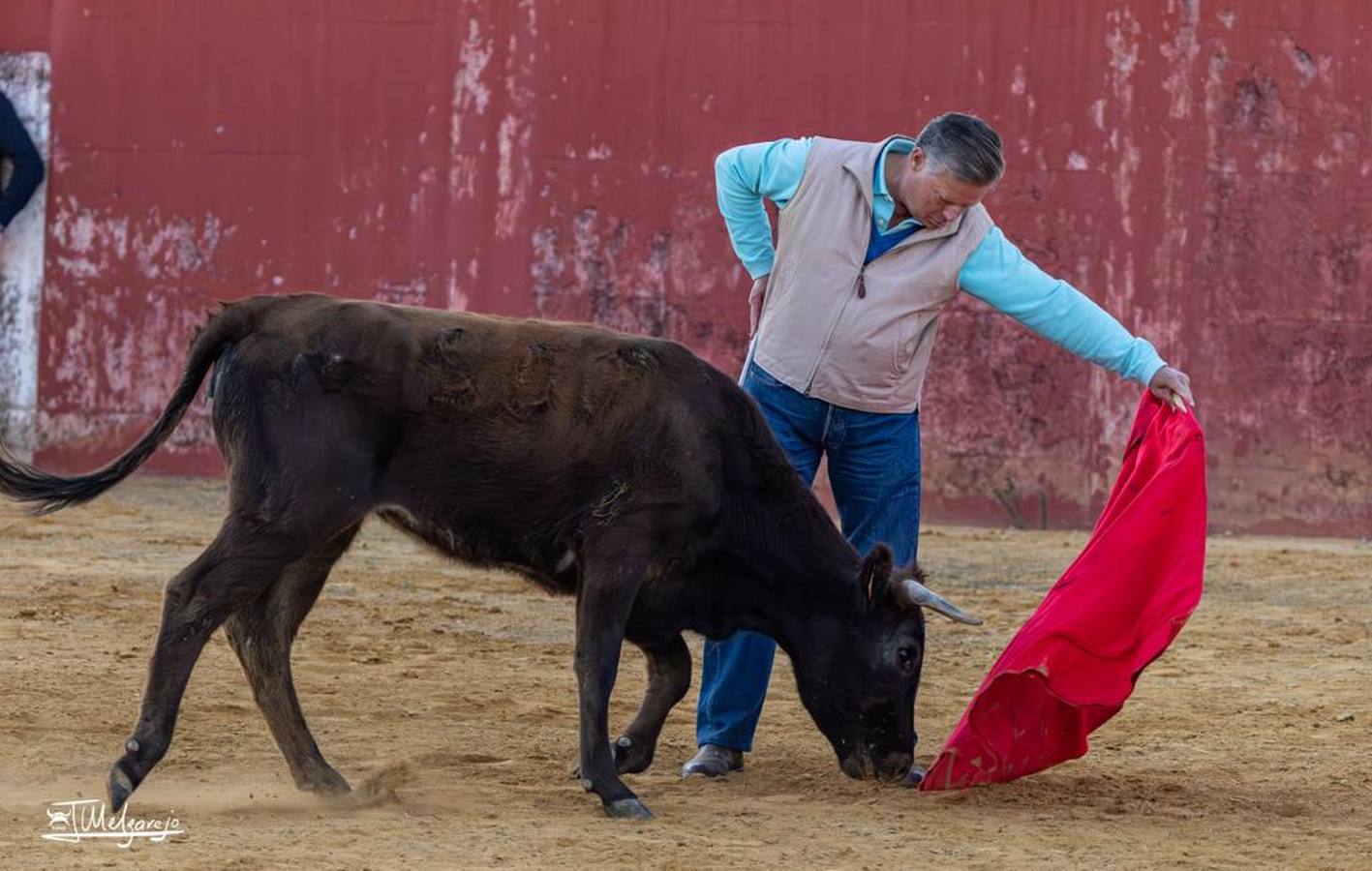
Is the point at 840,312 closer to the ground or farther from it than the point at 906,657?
farther from it

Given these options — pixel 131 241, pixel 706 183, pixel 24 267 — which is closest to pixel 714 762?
pixel 706 183

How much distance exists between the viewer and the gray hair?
17.8ft

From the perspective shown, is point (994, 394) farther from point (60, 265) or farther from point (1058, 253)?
point (60, 265)

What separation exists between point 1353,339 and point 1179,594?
287 inches

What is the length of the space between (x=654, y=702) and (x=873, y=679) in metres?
0.60

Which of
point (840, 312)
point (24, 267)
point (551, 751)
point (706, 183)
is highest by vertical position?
point (706, 183)

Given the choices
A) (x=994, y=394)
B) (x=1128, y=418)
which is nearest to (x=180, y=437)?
(x=994, y=394)

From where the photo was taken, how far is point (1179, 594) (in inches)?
221

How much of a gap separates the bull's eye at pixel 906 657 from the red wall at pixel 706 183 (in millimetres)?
6959

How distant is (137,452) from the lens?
5316mm

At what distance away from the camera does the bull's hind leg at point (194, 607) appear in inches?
194
